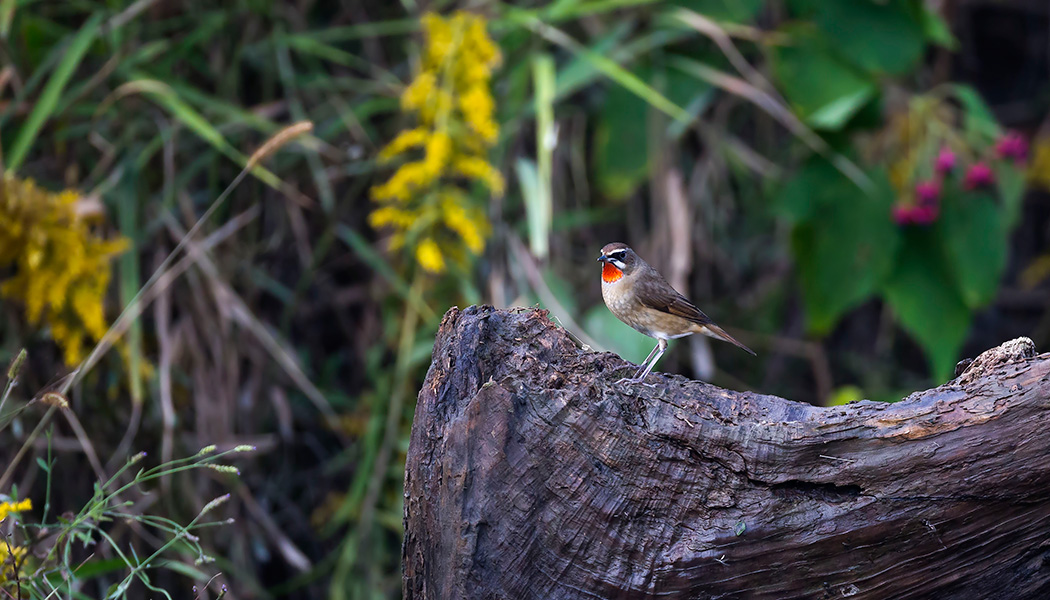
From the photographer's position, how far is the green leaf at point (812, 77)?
4.67m

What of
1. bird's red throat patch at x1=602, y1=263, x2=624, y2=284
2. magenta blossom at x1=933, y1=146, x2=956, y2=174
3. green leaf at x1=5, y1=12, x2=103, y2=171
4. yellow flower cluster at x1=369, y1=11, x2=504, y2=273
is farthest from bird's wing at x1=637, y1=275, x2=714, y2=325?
green leaf at x1=5, y1=12, x2=103, y2=171

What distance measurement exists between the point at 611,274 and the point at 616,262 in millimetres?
75

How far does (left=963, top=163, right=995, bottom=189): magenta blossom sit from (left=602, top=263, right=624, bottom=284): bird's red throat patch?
204 centimetres

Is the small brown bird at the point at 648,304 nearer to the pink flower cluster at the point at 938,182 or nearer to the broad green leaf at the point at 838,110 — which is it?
the broad green leaf at the point at 838,110

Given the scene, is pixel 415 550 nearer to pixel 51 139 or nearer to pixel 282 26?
pixel 51 139

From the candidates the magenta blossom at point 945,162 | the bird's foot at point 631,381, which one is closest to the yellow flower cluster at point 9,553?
the bird's foot at point 631,381

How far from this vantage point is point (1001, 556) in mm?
1982

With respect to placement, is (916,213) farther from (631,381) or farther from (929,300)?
(631,381)

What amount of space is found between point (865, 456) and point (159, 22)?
3771 millimetres

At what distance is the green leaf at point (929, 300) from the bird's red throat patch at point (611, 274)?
71.1 inches

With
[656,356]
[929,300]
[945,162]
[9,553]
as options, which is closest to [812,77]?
[945,162]

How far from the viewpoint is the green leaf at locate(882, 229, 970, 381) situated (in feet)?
15.5

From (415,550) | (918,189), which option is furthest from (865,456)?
(918,189)

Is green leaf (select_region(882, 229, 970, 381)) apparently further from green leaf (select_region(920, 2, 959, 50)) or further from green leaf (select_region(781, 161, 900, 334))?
green leaf (select_region(920, 2, 959, 50))
